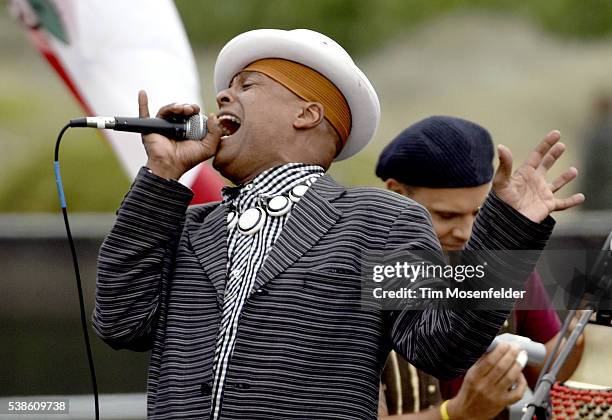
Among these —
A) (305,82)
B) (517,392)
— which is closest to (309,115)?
(305,82)

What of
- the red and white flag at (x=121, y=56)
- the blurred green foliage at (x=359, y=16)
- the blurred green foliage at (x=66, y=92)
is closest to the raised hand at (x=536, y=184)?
the red and white flag at (x=121, y=56)

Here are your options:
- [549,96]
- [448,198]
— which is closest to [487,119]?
[549,96]

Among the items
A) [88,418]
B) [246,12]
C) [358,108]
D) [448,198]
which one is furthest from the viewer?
[246,12]

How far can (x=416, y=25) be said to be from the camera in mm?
10219

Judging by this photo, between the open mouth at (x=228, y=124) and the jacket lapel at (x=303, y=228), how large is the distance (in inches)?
9.8

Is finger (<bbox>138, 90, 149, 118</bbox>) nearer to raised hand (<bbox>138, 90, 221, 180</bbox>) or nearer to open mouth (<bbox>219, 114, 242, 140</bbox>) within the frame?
raised hand (<bbox>138, 90, 221, 180</bbox>)

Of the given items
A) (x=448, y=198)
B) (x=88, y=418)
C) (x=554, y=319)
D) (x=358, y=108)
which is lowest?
(x=88, y=418)

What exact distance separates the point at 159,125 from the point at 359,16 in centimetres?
668

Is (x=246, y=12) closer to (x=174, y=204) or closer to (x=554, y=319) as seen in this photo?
(x=554, y=319)

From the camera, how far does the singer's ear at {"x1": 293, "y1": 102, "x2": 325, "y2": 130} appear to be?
11.3 ft

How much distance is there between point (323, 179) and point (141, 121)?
465mm

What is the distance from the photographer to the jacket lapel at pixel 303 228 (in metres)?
3.22

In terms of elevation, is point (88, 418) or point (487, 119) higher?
point (487, 119)

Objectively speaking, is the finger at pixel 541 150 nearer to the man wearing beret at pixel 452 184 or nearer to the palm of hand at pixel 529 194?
the palm of hand at pixel 529 194
